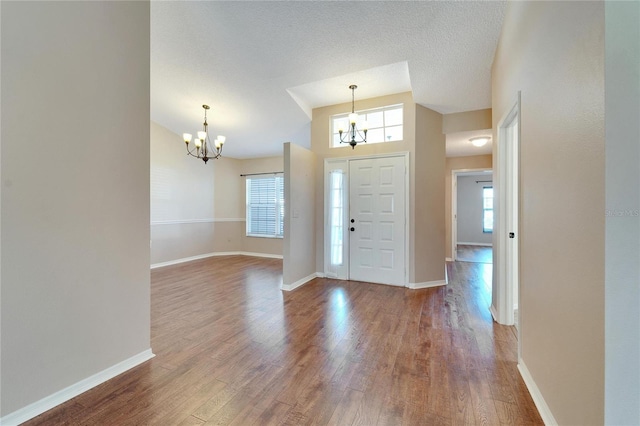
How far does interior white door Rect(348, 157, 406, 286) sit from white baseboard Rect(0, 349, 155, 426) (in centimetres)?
311

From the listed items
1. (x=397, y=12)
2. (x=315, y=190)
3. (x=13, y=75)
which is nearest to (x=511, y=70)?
(x=397, y=12)

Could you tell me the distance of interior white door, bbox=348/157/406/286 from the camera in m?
4.07

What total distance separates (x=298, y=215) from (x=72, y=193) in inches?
109

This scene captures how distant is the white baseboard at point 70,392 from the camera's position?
1.47m

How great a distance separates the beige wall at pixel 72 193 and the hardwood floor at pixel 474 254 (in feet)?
22.0

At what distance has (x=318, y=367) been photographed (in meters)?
2.00

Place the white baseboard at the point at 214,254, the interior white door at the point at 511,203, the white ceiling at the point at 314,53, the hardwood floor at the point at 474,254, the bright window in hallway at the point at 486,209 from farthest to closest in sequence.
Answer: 1. the bright window in hallway at the point at 486,209
2. the hardwood floor at the point at 474,254
3. the white baseboard at the point at 214,254
4. the interior white door at the point at 511,203
5. the white ceiling at the point at 314,53

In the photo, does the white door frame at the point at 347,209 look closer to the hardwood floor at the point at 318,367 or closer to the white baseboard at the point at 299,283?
the white baseboard at the point at 299,283

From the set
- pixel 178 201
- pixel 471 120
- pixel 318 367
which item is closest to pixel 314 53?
pixel 471 120

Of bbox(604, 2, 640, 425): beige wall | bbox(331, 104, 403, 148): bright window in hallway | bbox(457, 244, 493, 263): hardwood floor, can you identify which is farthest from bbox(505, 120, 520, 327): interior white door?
bbox(457, 244, 493, 263): hardwood floor

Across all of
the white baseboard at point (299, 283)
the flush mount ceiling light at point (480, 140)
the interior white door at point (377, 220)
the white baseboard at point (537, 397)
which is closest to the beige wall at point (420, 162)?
the interior white door at point (377, 220)

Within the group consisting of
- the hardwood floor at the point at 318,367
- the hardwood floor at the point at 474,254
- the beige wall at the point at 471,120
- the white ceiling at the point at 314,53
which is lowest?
the hardwood floor at the point at 318,367

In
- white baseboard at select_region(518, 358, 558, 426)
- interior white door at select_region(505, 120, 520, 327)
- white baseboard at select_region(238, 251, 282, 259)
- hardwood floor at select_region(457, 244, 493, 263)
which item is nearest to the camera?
white baseboard at select_region(518, 358, 558, 426)

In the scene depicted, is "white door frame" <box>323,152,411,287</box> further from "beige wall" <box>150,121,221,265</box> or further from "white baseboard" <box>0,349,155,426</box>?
"beige wall" <box>150,121,221,265</box>
